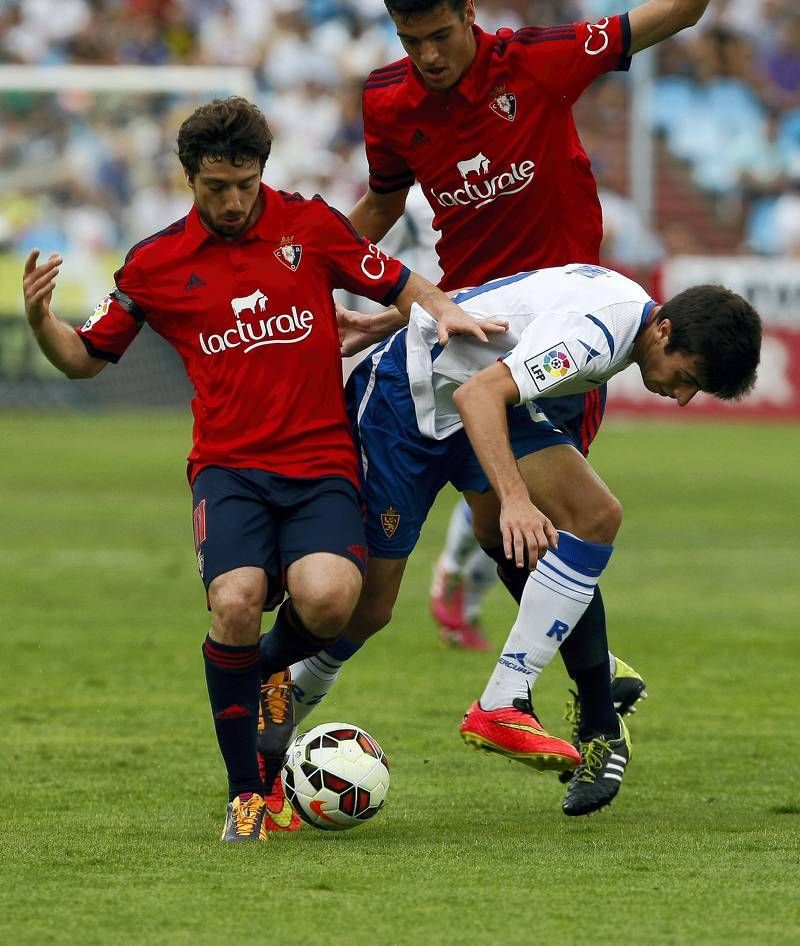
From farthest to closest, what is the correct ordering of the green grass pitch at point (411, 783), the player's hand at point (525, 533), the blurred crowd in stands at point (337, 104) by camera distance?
1. the blurred crowd in stands at point (337, 104)
2. the player's hand at point (525, 533)
3. the green grass pitch at point (411, 783)

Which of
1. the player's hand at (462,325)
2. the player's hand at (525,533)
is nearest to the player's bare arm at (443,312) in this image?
the player's hand at (462,325)

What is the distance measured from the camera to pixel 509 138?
5.79 m

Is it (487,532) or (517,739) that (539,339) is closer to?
(487,532)

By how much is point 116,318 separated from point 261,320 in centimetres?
46

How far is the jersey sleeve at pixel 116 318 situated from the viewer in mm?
5426

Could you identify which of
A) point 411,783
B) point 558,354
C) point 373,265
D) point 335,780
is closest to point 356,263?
point 373,265

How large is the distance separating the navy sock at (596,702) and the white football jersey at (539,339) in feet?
2.78

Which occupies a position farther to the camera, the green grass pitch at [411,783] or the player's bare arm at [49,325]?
the player's bare arm at [49,325]

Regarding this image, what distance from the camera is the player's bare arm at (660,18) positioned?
565 cm

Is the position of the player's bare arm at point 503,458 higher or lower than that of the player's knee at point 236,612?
higher

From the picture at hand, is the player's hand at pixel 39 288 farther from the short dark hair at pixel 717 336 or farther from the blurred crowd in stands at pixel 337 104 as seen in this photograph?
the blurred crowd in stands at pixel 337 104

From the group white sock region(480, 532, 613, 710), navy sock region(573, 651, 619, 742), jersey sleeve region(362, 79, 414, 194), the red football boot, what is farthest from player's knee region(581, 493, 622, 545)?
jersey sleeve region(362, 79, 414, 194)

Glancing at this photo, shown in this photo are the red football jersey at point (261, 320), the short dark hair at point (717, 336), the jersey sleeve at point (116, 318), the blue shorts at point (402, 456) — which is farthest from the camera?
the blue shorts at point (402, 456)

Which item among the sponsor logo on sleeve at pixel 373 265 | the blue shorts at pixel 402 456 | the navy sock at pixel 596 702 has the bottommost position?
the navy sock at pixel 596 702
